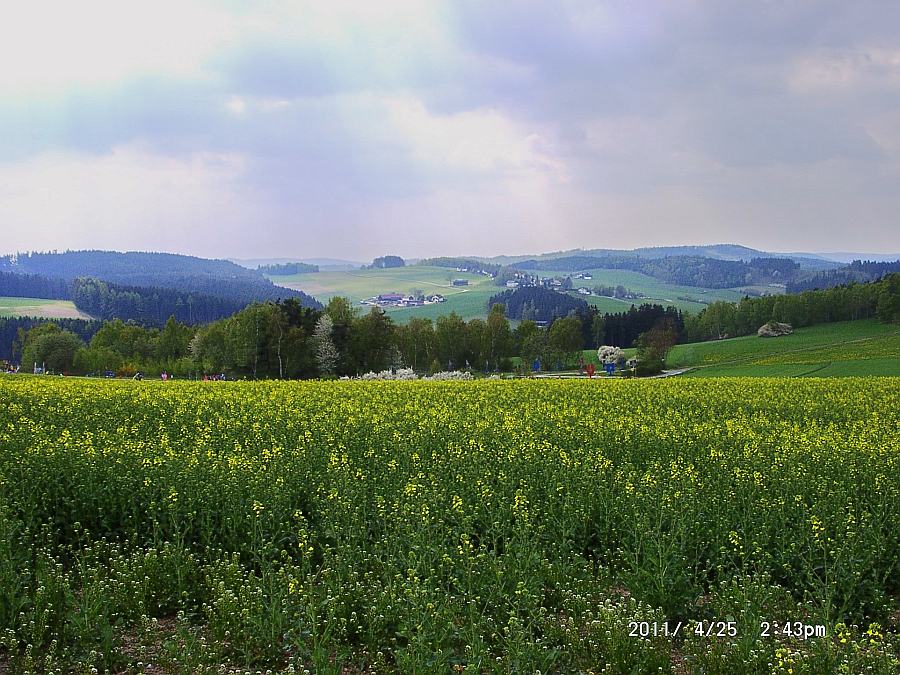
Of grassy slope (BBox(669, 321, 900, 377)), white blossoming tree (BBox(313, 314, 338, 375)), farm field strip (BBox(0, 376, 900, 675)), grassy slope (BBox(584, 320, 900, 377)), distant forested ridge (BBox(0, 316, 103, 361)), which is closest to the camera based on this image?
farm field strip (BBox(0, 376, 900, 675))

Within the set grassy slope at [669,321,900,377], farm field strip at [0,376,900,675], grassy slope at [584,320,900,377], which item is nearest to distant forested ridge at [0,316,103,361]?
grassy slope at [584,320,900,377]

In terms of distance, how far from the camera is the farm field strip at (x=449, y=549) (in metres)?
6.75

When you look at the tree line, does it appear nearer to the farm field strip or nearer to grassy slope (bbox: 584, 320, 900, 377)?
grassy slope (bbox: 584, 320, 900, 377)

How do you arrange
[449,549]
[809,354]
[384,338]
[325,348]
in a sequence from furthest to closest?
[809,354]
[384,338]
[325,348]
[449,549]

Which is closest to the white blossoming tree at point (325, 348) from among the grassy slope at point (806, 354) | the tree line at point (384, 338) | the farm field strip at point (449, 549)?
the tree line at point (384, 338)

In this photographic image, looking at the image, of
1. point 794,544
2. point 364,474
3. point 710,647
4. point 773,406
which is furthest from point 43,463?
point 773,406

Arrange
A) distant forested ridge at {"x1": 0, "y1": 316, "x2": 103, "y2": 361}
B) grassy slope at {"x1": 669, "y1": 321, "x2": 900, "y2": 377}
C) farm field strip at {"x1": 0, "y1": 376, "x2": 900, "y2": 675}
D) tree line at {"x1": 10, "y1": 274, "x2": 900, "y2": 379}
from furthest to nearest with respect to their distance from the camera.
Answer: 1. distant forested ridge at {"x1": 0, "y1": 316, "x2": 103, "y2": 361}
2. tree line at {"x1": 10, "y1": 274, "x2": 900, "y2": 379}
3. grassy slope at {"x1": 669, "y1": 321, "x2": 900, "y2": 377}
4. farm field strip at {"x1": 0, "y1": 376, "x2": 900, "y2": 675}

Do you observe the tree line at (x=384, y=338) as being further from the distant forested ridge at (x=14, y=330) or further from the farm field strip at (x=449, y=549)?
the distant forested ridge at (x=14, y=330)

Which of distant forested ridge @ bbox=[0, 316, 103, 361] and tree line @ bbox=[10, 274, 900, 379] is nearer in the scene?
tree line @ bbox=[10, 274, 900, 379]

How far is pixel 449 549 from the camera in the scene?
8672 mm

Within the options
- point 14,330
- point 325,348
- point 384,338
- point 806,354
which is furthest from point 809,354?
point 14,330

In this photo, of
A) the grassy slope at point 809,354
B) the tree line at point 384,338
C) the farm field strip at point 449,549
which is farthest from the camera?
the tree line at point 384,338

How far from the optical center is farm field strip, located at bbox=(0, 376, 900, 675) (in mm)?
6750

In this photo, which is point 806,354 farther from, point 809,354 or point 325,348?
point 325,348
